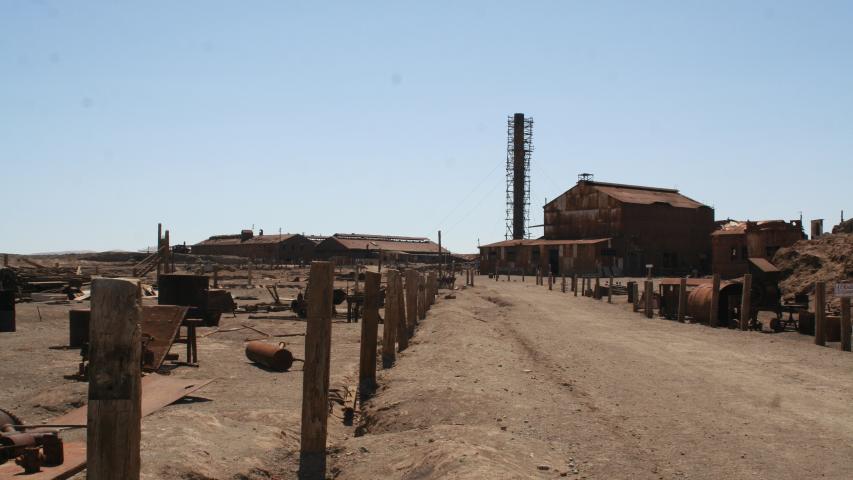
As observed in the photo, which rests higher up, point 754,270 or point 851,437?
point 754,270

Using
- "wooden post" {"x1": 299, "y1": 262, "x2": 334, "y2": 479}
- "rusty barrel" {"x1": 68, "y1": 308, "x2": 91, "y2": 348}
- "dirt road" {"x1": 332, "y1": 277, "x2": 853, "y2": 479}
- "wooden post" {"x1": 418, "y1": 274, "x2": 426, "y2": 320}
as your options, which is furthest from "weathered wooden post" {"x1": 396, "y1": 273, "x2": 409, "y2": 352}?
"wooden post" {"x1": 299, "y1": 262, "x2": 334, "y2": 479}

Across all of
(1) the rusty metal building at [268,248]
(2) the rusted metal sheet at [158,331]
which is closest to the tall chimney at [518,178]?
(1) the rusty metal building at [268,248]

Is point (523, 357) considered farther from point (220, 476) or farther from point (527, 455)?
point (220, 476)

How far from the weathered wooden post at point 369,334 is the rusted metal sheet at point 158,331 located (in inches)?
129

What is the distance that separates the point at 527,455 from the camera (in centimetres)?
722

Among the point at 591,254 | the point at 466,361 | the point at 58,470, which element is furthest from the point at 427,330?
the point at 591,254

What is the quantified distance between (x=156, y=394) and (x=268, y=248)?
78.5 m

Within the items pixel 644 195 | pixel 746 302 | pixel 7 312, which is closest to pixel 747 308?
pixel 746 302

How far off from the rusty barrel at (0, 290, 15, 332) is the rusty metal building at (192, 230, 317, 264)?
60.3 m

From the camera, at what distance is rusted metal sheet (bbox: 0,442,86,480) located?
19.8 ft

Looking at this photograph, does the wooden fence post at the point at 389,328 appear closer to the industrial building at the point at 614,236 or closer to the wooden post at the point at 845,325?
the wooden post at the point at 845,325

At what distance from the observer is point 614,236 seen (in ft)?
196

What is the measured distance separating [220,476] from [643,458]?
395 centimetres

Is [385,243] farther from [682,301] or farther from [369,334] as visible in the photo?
[369,334]
